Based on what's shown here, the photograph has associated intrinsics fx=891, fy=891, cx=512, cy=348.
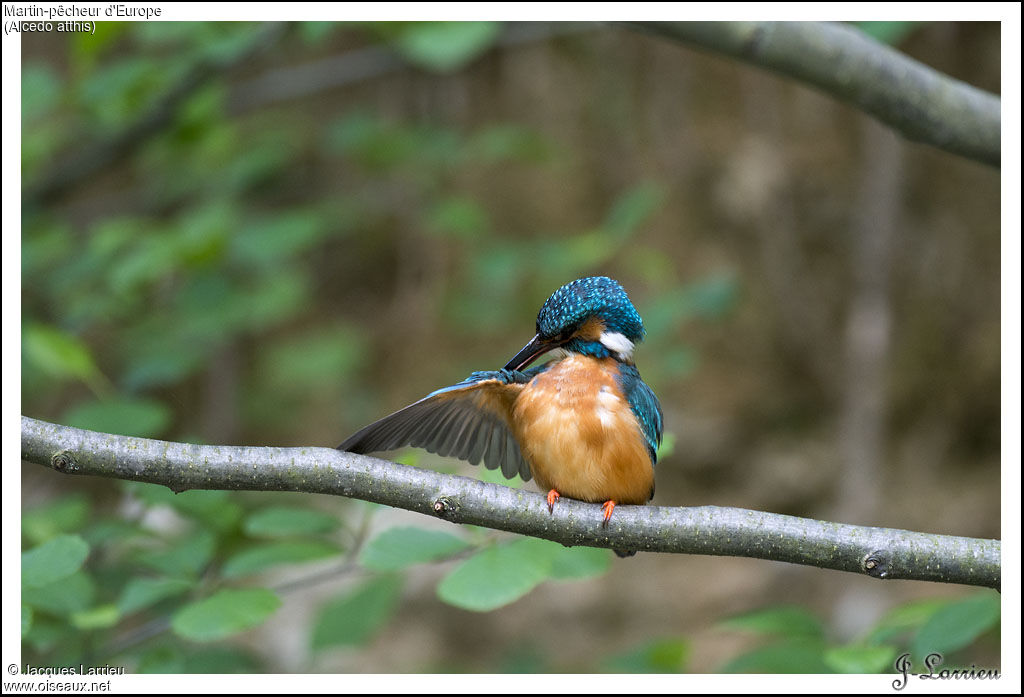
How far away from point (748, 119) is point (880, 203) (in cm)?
79

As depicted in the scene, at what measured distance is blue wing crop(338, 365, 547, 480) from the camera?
1.77 metres

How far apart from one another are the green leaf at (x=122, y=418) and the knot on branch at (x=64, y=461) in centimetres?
81

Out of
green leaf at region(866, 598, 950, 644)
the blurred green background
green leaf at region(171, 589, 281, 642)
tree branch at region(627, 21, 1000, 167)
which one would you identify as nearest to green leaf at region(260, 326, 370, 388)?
the blurred green background

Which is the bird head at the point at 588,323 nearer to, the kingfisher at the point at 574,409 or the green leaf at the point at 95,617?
the kingfisher at the point at 574,409

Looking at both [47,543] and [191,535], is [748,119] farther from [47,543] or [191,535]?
[47,543]

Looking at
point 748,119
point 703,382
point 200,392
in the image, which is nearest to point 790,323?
point 703,382

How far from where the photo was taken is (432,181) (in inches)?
163

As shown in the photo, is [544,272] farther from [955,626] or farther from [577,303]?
[955,626]

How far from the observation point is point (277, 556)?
84.6 inches

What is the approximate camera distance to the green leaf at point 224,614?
190 centimetres

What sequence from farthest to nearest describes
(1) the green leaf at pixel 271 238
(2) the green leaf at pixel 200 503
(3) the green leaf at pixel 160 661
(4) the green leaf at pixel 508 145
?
1. (4) the green leaf at pixel 508 145
2. (1) the green leaf at pixel 271 238
3. (3) the green leaf at pixel 160 661
4. (2) the green leaf at pixel 200 503

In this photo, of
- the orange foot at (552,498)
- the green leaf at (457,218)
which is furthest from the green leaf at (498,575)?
the green leaf at (457,218)

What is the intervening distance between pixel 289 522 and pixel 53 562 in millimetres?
496

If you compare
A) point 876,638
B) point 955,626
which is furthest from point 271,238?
point 955,626
